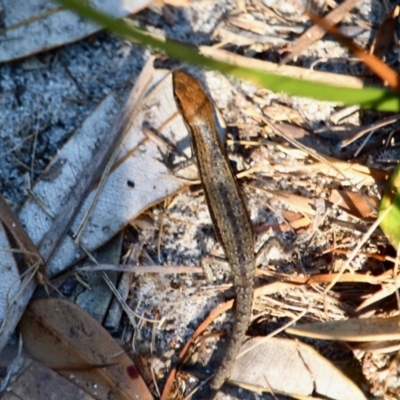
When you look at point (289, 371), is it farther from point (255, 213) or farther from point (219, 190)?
point (219, 190)

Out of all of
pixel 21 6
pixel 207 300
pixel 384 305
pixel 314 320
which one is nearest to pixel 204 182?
pixel 207 300

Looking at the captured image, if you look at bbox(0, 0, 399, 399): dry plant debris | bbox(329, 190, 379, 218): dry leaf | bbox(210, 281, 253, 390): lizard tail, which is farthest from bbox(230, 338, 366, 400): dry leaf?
bbox(329, 190, 379, 218): dry leaf

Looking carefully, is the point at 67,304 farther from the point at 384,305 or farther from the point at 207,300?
the point at 384,305

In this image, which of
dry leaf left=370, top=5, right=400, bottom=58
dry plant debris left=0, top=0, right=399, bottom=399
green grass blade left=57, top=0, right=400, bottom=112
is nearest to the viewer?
green grass blade left=57, top=0, right=400, bottom=112

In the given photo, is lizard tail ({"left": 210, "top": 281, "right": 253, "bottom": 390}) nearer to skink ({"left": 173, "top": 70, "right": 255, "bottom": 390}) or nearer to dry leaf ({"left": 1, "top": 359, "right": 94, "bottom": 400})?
skink ({"left": 173, "top": 70, "right": 255, "bottom": 390})

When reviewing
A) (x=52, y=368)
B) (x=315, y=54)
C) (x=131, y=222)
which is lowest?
(x=52, y=368)

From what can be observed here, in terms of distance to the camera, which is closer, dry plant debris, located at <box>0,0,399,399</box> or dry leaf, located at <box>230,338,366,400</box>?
dry leaf, located at <box>230,338,366,400</box>

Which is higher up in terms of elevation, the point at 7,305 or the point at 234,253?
the point at 234,253

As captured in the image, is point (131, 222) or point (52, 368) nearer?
point (52, 368)

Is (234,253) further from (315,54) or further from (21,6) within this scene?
(21,6)
